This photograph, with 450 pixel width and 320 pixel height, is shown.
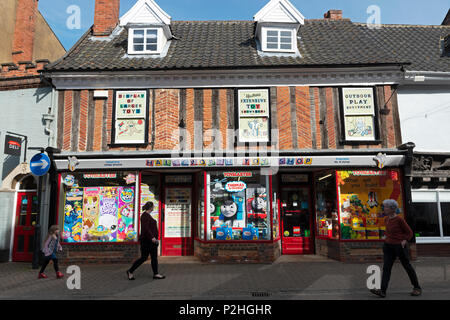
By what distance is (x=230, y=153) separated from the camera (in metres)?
10.1

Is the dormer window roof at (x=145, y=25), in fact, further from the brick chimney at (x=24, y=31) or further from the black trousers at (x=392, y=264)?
the black trousers at (x=392, y=264)

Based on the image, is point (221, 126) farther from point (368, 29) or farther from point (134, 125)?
point (368, 29)

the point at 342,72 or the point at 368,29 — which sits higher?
the point at 368,29

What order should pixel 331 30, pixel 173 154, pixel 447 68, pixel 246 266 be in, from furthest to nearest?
pixel 331 30
pixel 447 68
pixel 173 154
pixel 246 266

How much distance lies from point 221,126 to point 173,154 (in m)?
1.82

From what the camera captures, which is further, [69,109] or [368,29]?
[368,29]

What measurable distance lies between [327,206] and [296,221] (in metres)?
1.25

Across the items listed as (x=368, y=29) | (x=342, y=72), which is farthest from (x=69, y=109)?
(x=368, y=29)

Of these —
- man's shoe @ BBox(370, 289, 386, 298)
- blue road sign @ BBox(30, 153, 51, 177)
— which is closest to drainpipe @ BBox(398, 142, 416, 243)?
man's shoe @ BBox(370, 289, 386, 298)

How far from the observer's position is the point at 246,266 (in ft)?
30.0

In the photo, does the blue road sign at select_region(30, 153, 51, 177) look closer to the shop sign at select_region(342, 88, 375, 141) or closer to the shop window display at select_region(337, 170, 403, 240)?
the shop window display at select_region(337, 170, 403, 240)

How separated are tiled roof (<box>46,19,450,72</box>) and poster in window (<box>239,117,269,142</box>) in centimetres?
181

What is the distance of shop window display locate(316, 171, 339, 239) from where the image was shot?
1031 cm
